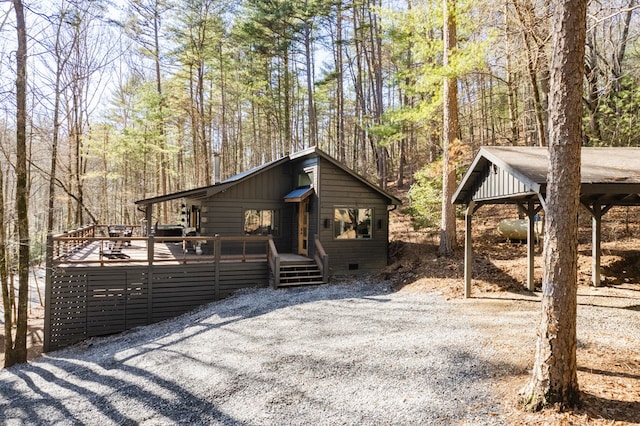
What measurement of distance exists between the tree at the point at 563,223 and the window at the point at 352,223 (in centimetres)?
893

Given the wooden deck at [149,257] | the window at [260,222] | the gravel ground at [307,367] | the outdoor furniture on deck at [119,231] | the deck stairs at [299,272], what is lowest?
the gravel ground at [307,367]

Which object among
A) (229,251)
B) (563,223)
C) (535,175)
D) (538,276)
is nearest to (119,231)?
(229,251)

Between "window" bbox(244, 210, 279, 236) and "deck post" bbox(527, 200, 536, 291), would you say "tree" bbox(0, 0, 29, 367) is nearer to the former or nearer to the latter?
"window" bbox(244, 210, 279, 236)

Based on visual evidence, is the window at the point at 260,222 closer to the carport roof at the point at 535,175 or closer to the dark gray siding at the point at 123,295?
the dark gray siding at the point at 123,295

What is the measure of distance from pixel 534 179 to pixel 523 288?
3.90 meters

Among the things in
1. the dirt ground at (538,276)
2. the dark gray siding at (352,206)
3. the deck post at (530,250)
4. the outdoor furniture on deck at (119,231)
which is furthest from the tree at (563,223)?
the outdoor furniture on deck at (119,231)

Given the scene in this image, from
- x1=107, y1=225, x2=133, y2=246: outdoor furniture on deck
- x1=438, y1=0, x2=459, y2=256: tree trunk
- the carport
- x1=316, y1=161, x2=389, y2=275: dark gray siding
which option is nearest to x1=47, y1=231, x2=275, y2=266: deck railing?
x1=107, y1=225, x2=133, y2=246: outdoor furniture on deck

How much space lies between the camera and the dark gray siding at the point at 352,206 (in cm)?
1203

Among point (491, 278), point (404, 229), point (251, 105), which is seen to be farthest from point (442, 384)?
point (251, 105)

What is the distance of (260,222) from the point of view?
1302cm

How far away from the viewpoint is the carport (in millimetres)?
5262

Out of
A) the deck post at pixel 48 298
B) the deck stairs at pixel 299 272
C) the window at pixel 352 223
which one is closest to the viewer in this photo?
the deck post at pixel 48 298

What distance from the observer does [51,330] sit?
8.41 m

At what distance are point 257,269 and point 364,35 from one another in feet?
53.7
